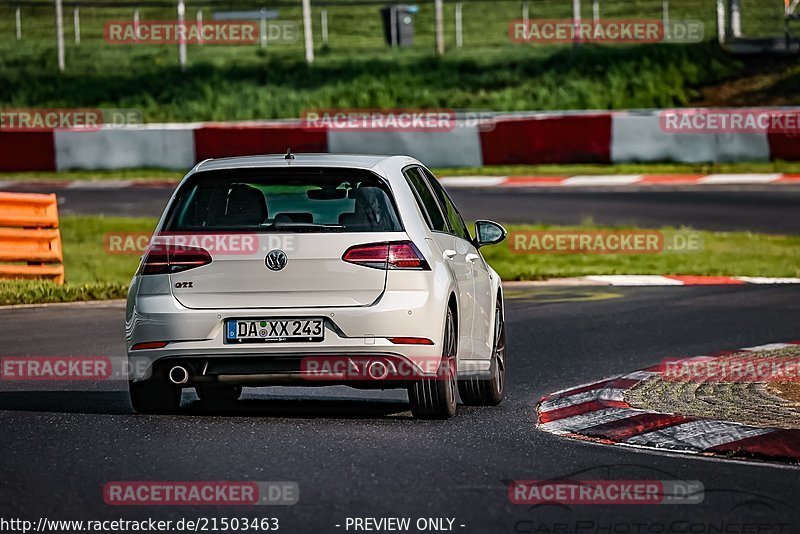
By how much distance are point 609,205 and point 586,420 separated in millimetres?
16955

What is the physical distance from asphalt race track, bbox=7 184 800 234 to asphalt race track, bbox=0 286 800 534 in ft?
37.2

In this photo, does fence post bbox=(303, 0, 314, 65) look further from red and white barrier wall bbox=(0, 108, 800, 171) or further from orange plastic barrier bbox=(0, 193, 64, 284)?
orange plastic barrier bbox=(0, 193, 64, 284)

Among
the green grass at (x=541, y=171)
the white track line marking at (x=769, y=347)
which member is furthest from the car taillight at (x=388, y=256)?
the green grass at (x=541, y=171)

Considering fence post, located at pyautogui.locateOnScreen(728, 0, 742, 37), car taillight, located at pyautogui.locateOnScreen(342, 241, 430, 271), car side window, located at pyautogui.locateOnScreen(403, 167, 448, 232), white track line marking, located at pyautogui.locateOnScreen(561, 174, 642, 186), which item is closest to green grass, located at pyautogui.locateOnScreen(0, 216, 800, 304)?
white track line marking, located at pyautogui.locateOnScreen(561, 174, 642, 186)

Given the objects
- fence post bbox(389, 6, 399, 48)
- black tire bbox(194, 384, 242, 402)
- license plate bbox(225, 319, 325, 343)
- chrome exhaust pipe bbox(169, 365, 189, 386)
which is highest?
fence post bbox(389, 6, 399, 48)

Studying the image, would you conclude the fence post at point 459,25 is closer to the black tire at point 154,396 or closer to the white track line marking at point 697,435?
the black tire at point 154,396

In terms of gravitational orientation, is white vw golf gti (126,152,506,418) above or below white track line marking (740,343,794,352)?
above

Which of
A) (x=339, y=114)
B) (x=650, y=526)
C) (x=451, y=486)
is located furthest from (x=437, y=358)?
(x=339, y=114)

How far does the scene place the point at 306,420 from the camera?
9.34 metres

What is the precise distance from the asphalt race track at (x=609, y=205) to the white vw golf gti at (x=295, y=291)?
580 inches

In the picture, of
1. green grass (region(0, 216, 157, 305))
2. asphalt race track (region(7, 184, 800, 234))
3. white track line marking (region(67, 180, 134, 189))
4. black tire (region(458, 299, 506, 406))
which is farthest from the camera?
white track line marking (region(67, 180, 134, 189))

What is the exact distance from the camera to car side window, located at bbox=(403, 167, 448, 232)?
966 centimetres

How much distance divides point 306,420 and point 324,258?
95 centimetres

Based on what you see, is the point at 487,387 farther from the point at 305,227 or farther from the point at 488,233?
the point at 305,227
